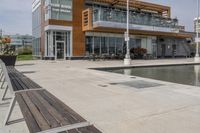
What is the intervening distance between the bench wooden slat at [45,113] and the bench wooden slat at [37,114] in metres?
0.06

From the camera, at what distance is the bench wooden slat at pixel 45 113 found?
3437mm

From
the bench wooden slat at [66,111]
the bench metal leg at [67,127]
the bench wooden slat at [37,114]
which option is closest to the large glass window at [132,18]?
the bench wooden slat at [66,111]

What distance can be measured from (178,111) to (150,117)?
91 centimetres

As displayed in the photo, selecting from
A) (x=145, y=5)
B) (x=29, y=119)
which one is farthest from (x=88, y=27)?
(x=29, y=119)

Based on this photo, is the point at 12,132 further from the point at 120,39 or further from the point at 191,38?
the point at 191,38

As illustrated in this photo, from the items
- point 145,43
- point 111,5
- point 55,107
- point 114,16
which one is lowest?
point 55,107

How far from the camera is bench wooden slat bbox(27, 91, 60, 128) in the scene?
135 inches

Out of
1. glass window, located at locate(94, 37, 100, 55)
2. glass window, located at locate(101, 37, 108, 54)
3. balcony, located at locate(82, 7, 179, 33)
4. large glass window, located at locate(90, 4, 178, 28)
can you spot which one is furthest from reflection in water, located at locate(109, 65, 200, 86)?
glass window, located at locate(101, 37, 108, 54)

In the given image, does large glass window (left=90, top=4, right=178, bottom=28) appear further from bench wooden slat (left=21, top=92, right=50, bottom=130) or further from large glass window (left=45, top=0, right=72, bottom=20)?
bench wooden slat (left=21, top=92, right=50, bottom=130)

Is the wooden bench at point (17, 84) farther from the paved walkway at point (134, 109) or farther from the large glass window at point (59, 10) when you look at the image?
the large glass window at point (59, 10)

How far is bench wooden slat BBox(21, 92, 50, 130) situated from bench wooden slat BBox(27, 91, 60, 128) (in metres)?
0.06

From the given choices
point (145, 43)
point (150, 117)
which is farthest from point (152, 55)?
point (150, 117)

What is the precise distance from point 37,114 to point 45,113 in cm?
14

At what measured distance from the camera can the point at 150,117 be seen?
192 inches
